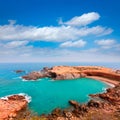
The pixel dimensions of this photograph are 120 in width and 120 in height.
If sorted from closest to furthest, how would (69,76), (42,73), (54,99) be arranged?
(54,99)
(69,76)
(42,73)

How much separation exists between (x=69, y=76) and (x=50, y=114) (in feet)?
183

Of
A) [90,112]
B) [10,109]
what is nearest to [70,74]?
[90,112]

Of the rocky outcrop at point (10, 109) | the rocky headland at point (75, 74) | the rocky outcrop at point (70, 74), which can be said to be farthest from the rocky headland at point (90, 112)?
the rocky outcrop at point (70, 74)

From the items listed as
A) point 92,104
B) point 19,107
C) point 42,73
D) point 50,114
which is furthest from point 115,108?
point 42,73

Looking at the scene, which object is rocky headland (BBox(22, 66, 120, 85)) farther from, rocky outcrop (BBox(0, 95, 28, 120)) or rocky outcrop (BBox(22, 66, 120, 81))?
rocky outcrop (BBox(0, 95, 28, 120))

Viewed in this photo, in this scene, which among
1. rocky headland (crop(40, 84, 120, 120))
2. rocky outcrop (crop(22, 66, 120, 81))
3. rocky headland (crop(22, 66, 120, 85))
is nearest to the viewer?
rocky headland (crop(40, 84, 120, 120))

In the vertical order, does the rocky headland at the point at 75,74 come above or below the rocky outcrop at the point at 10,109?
above

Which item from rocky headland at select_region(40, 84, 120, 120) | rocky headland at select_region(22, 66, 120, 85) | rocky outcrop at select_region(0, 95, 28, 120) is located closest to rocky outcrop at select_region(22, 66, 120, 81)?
rocky headland at select_region(22, 66, 120, 85)

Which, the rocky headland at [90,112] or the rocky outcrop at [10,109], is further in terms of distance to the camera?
Answer: the rocky outcrop at [10,109]

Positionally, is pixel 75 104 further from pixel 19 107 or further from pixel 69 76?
pixel 69 76

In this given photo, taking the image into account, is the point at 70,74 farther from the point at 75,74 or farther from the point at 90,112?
the point at 90,112

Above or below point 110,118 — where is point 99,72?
above

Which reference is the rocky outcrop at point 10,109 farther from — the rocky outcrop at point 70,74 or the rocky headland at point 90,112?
the rocky outcrop at point 70,74

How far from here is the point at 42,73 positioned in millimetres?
105125
